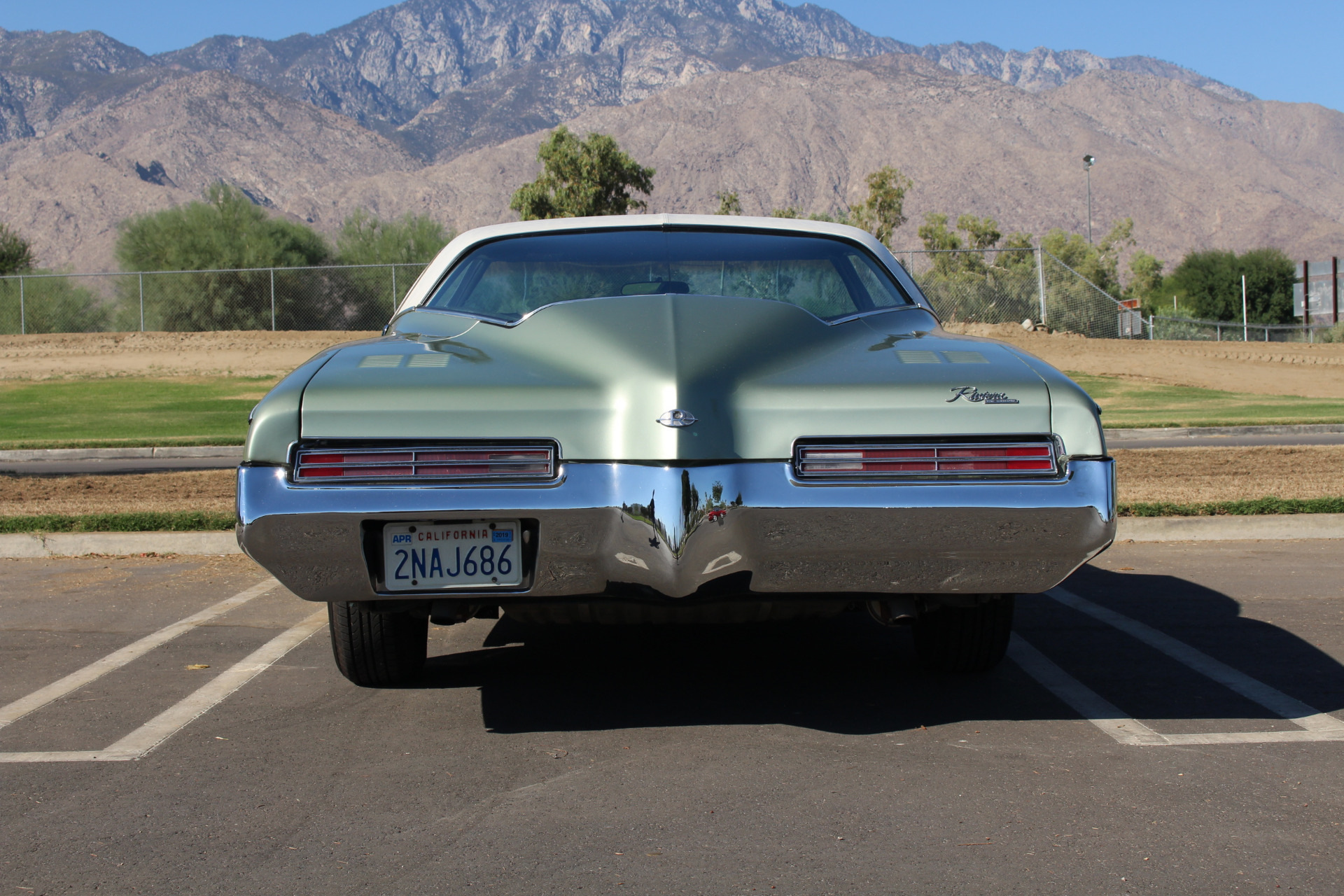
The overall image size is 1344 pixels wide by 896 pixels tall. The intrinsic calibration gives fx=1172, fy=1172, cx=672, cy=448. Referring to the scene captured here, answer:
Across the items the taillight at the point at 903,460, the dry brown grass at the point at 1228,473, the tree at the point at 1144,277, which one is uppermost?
the tree at the point at 1144,277

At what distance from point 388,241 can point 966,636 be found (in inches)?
1640

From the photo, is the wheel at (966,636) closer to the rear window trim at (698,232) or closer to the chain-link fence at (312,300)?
the rear window trim at (698,232)

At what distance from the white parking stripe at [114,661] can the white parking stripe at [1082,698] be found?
3437mm

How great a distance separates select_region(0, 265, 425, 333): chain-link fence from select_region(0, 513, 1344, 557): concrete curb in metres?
23.7

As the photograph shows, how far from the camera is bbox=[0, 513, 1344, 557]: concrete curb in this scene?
6.98 m

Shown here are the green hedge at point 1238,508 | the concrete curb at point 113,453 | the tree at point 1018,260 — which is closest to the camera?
the green hedge at point 1238,508

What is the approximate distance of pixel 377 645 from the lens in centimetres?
393

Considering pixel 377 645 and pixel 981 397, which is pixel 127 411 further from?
pixel 981 397

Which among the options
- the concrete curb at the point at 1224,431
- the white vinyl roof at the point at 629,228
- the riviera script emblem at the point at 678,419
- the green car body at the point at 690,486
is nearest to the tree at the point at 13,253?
the concrete curb at the point at 1224,431

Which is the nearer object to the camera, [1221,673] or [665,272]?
[665,272]

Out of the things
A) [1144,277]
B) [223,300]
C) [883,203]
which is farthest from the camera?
[1144,277]

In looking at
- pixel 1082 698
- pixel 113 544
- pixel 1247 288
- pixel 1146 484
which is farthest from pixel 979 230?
pixel 1082 698

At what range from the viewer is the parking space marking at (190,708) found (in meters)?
3.41

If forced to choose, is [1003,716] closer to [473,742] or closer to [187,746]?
[473,742]
